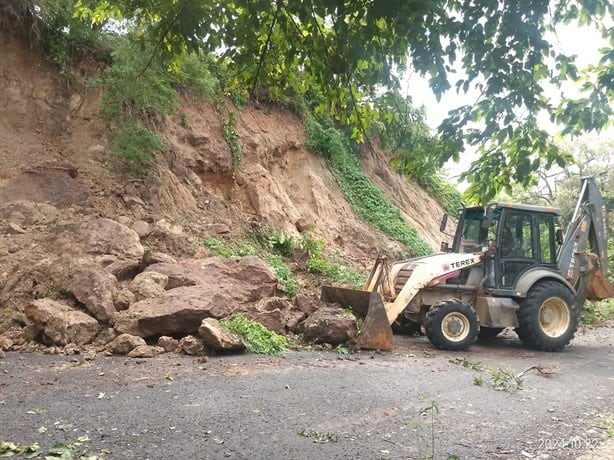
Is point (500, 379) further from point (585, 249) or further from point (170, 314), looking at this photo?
point (585, 249)

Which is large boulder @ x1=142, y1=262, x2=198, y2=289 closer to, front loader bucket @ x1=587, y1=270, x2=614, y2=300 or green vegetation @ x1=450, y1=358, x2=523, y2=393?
green vegetation @ x1=450, y1=358, x2=523, y2=393

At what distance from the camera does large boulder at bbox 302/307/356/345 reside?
8.33m

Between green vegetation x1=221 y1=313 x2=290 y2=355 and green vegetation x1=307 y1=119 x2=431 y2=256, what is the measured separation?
10129mm

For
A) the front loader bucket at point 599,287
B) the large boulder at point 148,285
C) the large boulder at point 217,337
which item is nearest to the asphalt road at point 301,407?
the large boulder at point 217,337

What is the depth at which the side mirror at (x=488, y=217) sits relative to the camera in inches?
371

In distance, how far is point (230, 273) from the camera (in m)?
9.63

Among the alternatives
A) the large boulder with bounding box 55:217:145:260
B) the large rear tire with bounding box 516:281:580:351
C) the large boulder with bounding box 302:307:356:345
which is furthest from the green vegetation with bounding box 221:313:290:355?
the large rear tire with bounding box 516:281:580:351

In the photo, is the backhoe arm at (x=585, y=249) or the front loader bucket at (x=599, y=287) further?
the front loader bucket at (x=599, y=287)

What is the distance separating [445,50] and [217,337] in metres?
4.81

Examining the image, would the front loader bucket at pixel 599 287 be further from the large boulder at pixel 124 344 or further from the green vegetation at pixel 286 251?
the large boulder at pixel 124 344

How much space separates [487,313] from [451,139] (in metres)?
5.90

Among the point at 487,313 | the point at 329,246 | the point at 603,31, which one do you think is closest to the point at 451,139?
the point at 603,31

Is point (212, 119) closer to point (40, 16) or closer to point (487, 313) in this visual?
point (40, 16)

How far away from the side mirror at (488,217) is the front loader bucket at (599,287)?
8.51 ft
